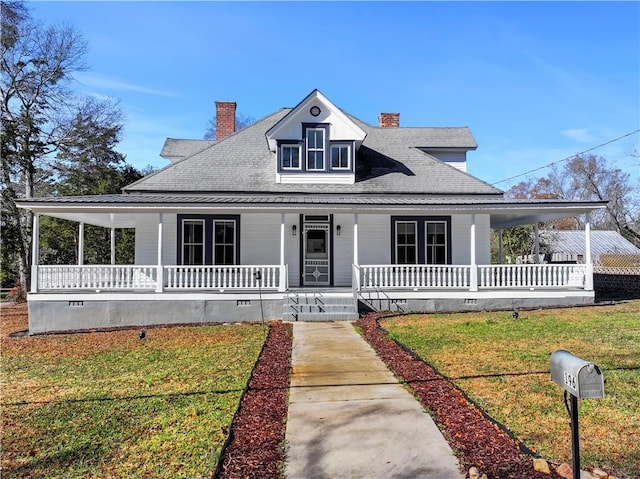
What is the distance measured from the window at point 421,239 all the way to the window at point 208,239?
19.1 ft

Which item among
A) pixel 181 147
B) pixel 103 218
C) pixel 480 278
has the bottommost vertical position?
pixel 480 278

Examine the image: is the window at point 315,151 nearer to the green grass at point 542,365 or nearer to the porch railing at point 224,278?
the porch railing at point 224,278

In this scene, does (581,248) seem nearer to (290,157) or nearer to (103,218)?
(290,157)

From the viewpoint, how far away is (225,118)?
805 inches

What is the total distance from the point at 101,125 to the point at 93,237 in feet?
24.5

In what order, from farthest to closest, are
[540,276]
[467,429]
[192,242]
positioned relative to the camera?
[192,242]
[540,276]
[467,429]

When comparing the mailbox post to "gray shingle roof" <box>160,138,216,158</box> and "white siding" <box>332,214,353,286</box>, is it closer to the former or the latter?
"white siding" <box>332,214,353,286</box>

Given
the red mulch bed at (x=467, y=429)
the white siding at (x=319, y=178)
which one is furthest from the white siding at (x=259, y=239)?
the red mulch bed at (x=467, y=429)

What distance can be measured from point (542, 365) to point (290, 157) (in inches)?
460

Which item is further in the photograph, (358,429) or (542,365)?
(542,365)

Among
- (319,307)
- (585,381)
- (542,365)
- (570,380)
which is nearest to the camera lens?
(585,381)

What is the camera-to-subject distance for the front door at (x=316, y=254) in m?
16.0

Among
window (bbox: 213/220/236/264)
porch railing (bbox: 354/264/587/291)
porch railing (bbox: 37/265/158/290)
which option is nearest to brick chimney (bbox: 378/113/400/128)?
porch railing (bbox: 354/264/587/291)

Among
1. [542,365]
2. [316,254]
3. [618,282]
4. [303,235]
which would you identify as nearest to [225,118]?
[303,235]
